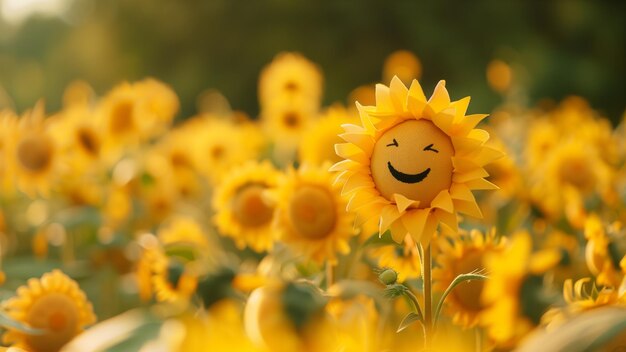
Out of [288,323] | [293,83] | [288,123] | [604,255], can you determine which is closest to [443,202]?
[288,323]

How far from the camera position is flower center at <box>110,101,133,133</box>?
5.15 feet

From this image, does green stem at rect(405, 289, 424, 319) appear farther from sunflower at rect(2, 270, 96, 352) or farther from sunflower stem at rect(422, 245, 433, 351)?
sunflower at rect(2, 270, 96, 352)

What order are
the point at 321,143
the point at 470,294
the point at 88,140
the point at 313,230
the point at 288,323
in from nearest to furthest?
1. the point at 288,323
2. the point at 470,294
3. the point at 313,230
4. the point at 321,143
5. the point at 88,140

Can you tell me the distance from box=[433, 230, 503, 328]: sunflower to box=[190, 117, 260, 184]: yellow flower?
892 millimetres

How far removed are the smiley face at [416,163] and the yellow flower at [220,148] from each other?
102 centimetres

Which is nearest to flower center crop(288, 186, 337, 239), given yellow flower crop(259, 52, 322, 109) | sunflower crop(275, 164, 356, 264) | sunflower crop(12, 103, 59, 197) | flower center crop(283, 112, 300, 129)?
sunflower crop(275, 164, 356, 264)

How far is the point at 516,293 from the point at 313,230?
1.01ft

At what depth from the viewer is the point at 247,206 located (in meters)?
1.06

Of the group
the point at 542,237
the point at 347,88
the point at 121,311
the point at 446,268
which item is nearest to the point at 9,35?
the point at 347,88

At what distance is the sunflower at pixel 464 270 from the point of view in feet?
2.34

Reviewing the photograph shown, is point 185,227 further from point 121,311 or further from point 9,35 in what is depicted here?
point 9,35

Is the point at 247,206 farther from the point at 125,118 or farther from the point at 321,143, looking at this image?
the point at 125,118

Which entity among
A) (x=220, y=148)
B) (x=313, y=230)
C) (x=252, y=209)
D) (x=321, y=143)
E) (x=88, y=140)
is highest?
(x=220, y=148)

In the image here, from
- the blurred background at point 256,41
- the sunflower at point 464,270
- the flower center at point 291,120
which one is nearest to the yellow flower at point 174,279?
the sunflower at point 464,270
